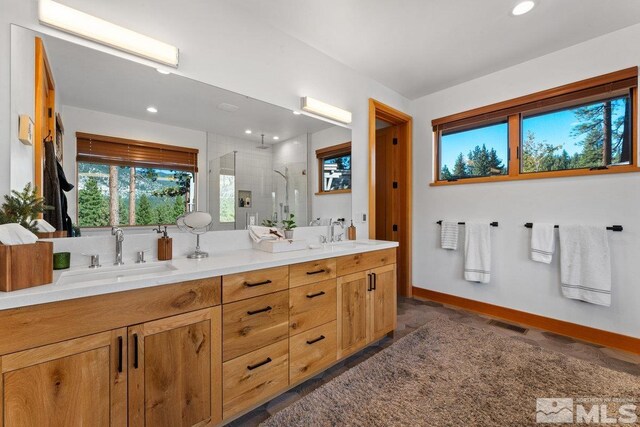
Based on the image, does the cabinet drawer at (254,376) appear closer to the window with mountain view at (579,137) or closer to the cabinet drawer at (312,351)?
the cabinet drawer at (312,351)

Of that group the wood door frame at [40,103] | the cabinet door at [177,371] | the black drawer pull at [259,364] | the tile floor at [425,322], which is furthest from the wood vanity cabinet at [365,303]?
the wood door frame at [40,103]

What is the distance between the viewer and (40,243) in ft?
3.48

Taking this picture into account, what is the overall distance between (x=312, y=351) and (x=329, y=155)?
1.74 meters

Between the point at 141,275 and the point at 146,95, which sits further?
the point at 146,95

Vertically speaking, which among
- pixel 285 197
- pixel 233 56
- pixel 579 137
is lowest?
pixel 285 197

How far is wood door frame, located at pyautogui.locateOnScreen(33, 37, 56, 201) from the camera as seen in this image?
1.34 m

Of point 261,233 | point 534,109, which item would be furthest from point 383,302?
point 534,109

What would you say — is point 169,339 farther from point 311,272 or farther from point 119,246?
point 311,272

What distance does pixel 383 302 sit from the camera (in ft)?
7.73

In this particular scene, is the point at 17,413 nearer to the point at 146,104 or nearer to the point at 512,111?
the point at 146,104

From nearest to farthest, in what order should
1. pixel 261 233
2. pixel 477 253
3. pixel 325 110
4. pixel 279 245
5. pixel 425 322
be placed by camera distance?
pixel 279 245 < pixel 261 233 < pixel 325 110 < pixel 425 322 < pixel 477 253

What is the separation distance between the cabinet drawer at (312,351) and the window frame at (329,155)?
124 cm

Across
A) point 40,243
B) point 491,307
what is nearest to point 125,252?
point 40,243

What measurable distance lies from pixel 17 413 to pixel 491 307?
3.59 m
